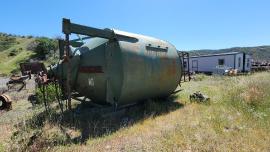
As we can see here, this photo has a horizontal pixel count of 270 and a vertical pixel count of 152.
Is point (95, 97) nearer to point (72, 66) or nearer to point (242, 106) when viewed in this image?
Result: point (72, 66)

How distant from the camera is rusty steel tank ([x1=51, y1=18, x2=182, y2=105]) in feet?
26.5

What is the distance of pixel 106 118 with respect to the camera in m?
8.30

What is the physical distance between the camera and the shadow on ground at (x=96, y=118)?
277 inches

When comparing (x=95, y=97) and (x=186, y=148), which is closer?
(x=186, y=148)

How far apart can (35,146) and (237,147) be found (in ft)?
12.9

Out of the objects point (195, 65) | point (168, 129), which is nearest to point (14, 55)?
point (195, 65)

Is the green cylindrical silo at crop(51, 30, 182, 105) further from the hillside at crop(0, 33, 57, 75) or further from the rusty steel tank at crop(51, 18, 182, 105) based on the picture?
the hillside at crop(0, 33, 57, 75)

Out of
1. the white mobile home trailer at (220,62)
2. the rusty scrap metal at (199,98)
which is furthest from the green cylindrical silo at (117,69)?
the white mobile home trailer at (220,62)

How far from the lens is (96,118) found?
336 inches

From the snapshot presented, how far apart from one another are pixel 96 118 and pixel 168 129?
9.03 ft

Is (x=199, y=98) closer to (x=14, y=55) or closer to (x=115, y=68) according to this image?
(x=115, y=68)

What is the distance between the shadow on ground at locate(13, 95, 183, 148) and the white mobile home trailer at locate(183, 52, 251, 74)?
972 inches

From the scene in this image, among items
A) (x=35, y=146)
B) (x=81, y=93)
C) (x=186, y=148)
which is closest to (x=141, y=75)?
(x=81, y=93)

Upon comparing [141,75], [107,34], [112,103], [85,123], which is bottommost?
[85,123]
